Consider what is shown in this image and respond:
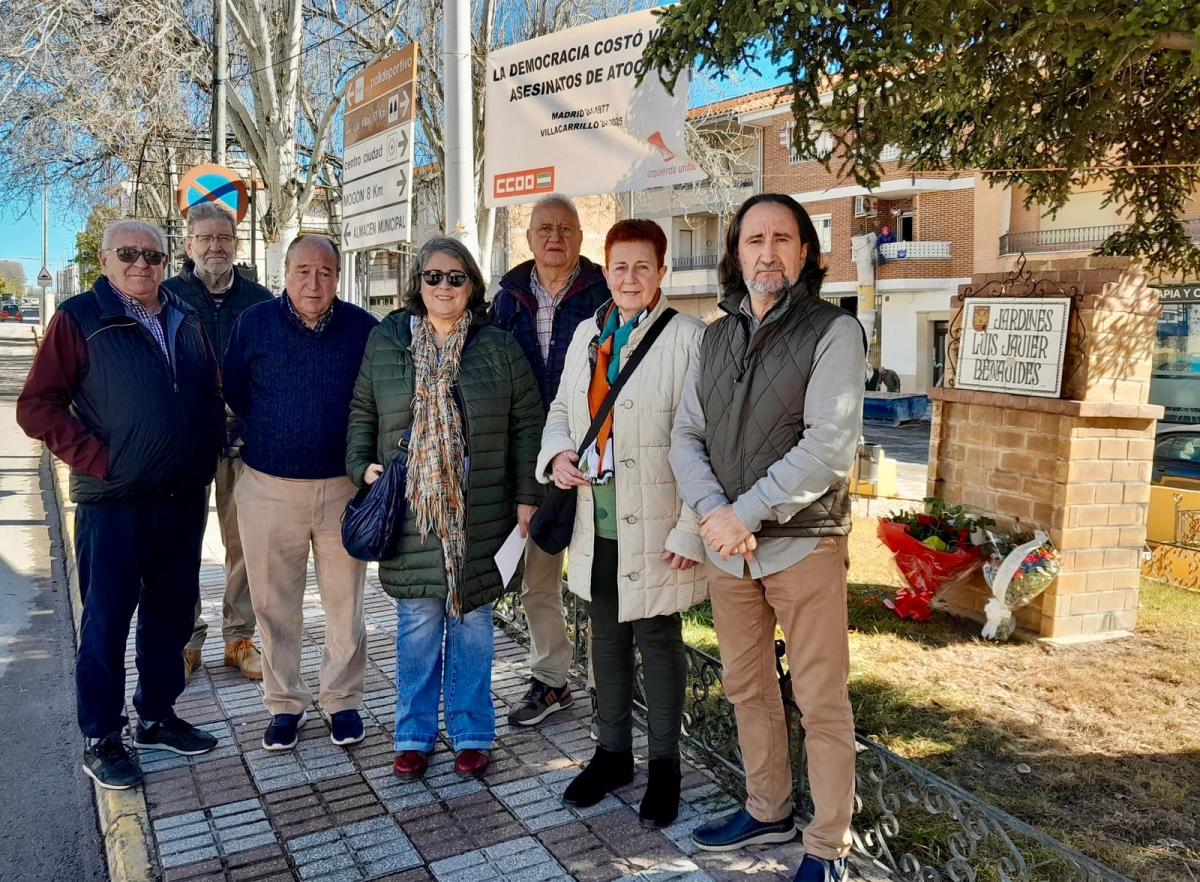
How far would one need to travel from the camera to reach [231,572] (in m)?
5.20

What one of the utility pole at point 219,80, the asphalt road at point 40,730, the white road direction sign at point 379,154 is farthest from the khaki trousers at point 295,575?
the utility pole at point 219,80

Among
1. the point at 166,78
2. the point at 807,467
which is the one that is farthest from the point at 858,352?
the point at 166,78

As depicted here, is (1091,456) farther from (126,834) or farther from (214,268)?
(126,834)

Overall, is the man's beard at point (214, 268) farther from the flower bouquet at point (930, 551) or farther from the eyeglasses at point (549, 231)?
the flower bouquet at point (930, 551)

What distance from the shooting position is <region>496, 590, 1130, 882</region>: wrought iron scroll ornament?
276cm

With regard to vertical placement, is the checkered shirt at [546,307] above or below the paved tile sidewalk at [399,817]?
above

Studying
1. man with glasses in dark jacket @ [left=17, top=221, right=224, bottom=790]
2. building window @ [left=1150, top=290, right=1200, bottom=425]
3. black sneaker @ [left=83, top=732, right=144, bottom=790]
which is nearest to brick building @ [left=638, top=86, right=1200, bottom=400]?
building window @ [left=1150, top=290, right=1200, bottom=425]

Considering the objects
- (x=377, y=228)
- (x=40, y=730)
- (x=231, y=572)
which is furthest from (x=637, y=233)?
(x=40, y=730)

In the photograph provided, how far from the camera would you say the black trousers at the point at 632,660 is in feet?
11.6

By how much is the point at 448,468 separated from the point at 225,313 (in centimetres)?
188

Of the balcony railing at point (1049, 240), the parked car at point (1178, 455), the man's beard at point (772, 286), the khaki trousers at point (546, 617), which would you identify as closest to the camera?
the man's beard at point (772, 286)

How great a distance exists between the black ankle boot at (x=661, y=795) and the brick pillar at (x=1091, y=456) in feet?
10.3

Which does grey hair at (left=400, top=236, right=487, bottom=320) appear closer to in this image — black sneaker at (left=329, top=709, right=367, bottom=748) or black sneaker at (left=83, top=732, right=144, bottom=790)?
black sneaker at (left=329, top=709, right=367, bottom=748)

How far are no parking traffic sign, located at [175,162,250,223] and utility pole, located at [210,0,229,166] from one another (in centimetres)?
212
